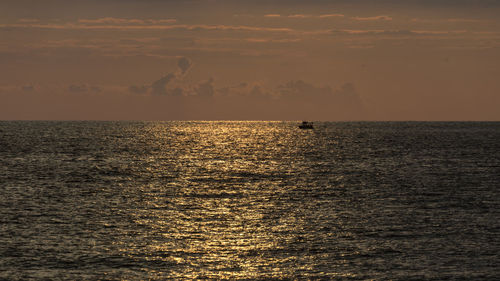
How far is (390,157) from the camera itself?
15288 centimetres

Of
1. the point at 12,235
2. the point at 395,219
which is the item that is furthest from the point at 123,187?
the point at 395,219

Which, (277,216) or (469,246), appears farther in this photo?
(277,216)

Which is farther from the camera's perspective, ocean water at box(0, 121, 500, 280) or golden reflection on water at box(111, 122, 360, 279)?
golden reflection on water at box(111, 122, 360, 279)

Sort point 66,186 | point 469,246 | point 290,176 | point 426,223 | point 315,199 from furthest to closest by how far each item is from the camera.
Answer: point 290,176, point 66,186, point 315,199, point 426,223, point 469,246

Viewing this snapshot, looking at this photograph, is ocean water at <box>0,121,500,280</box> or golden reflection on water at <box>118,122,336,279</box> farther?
golden reflection on water at <box>118,122,336,279</box>

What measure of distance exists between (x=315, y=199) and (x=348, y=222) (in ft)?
55.3

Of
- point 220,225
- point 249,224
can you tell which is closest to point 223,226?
point 220,225

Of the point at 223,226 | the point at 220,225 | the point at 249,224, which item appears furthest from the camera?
the point at 249,224

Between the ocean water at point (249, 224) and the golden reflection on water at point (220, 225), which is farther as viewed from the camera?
the golden reflection on water at point (220, 225)

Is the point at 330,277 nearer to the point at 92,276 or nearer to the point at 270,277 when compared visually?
the point at 270,277

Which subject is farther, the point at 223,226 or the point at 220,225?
the point at 220,225

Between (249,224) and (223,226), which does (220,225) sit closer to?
(223,226)

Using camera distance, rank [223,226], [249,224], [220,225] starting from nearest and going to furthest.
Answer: [223,226] → [220,225] → [249,224]

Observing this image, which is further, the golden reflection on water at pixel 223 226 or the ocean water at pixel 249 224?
the golden reflection on water at pixel 223 226
